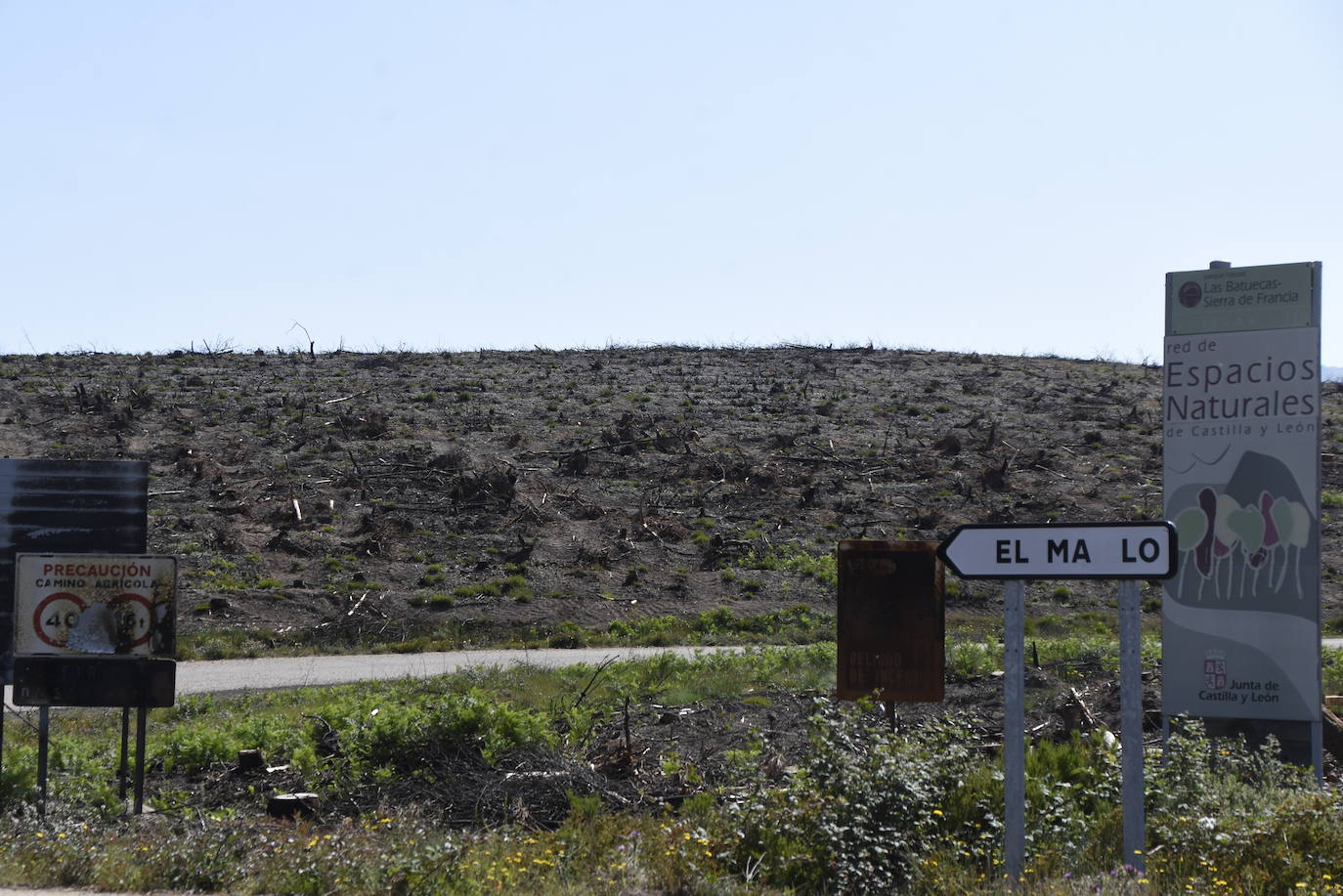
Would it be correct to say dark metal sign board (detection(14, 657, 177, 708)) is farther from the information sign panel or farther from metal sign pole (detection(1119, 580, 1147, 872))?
the information sign panel

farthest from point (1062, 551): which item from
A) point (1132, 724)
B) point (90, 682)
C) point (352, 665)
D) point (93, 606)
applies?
point (352, 665)

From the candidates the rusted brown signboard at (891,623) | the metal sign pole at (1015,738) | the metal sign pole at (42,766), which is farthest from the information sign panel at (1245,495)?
the metal sign pole at (42,766)

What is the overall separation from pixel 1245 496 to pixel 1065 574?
515 cm

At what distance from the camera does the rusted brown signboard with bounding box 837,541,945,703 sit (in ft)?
30.5

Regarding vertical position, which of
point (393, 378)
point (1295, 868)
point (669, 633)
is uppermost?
point (393, 378)

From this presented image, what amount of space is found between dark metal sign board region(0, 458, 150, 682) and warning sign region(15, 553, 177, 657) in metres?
0.41

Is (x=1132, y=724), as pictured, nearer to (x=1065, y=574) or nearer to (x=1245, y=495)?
(x=1065, y=574)

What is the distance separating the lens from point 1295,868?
5.66 metres

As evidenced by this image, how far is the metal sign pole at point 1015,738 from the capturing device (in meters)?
5.52

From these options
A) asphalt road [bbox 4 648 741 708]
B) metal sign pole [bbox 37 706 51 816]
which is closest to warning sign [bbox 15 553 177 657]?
metal sign pole [bbox 37 706 51 816]

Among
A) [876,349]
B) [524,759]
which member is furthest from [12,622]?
[876,349]

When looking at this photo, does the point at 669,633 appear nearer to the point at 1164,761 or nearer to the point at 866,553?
the point at 866,553

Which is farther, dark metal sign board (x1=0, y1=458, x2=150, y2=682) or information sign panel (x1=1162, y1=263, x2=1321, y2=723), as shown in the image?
information sign panel (x1=1162, y1=263, x2=1321, y2=723)

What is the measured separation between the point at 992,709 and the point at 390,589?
618 inches
